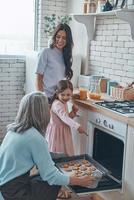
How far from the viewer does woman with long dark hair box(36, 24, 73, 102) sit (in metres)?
3.18

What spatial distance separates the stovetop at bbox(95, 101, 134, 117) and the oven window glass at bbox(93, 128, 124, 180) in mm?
225

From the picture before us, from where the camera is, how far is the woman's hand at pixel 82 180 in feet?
7.13

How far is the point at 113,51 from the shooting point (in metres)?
3.49

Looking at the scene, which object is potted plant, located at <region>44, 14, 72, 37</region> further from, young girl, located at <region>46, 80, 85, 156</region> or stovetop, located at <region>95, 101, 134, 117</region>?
stovetop, located at <region>95, 101, 134, 117</region>

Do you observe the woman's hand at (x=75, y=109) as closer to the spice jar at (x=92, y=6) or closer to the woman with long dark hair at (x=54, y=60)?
the woman with long dark hair at (x=54, y=60)

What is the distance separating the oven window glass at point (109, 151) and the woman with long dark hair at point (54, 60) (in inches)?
23.6

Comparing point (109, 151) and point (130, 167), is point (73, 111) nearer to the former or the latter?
point (109, 151)

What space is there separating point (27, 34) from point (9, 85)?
2.31 feet

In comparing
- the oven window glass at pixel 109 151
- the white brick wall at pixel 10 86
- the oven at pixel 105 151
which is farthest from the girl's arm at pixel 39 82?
the white brick wall at pixel 10 86

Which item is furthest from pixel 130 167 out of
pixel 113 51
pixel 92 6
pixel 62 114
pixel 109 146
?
pixel 92 6

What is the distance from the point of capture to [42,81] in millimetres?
3238

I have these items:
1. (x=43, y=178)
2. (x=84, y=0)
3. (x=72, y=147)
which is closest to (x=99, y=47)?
(x=84, y=0)

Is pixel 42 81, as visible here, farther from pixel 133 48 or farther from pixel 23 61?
pixel 23 61

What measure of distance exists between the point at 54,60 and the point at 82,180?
1340mm
